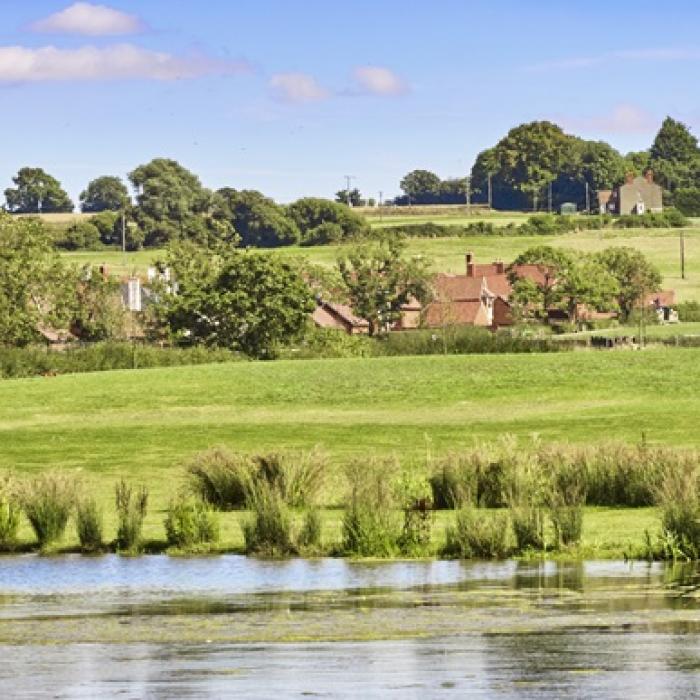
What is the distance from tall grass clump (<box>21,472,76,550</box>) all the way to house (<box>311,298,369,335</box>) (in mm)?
136812

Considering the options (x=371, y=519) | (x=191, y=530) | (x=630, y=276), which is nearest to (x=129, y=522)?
(x=191, y=530)

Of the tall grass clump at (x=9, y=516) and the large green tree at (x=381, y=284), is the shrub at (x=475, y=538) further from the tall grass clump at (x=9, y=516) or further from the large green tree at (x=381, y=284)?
the large green tree at (x=381, y=284)

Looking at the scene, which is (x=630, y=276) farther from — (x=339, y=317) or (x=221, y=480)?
(x=221, y=480)

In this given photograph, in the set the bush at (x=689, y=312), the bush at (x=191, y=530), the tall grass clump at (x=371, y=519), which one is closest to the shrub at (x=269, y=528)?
the bush at (x=191, y=530)

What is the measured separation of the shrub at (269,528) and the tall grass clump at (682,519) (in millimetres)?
5445

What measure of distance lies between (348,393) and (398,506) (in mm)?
48544

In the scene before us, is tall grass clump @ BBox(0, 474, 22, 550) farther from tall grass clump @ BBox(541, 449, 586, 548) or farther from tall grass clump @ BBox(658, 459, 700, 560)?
tall grass clump @ BBox(658, 459, 700, 560)

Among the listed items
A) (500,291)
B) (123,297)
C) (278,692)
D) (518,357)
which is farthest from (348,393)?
(500,291)

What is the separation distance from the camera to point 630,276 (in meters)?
189

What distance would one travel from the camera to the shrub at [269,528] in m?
29.8

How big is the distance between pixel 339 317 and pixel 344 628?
150 metres

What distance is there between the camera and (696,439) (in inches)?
2137

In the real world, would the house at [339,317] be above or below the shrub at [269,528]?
above

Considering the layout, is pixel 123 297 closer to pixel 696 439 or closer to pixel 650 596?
pixel 696 439
